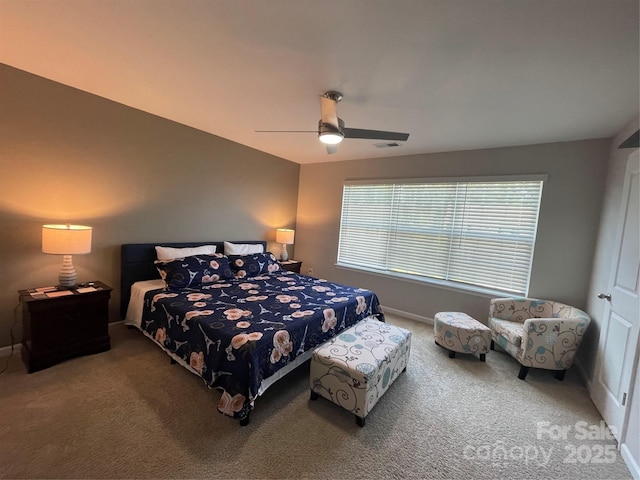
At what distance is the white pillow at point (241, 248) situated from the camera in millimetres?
3916

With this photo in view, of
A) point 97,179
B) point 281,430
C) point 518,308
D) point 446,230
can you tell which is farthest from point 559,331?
A: point 97,179

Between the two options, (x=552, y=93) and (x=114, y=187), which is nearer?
(x=552, y=93)

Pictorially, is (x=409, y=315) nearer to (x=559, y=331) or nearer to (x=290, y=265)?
(x=559, y=331)

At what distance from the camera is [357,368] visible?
1889 millimetres

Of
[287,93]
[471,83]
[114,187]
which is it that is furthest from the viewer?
[114,187]

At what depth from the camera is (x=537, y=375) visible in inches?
104

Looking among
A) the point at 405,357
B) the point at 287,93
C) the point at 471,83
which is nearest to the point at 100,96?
the point at 287,93

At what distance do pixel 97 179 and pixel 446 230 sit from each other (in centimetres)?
434

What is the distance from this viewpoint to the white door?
1.88 metres

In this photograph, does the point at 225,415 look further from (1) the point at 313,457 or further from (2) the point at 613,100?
(2) the point at 613,100

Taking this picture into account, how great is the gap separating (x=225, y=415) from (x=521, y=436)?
2.10 meters

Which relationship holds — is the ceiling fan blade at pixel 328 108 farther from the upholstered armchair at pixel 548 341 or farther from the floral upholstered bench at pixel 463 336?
the upholstered armchair at pixel 548 341

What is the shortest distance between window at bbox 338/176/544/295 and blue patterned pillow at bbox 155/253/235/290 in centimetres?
225

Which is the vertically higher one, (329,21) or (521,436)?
(329,21)
